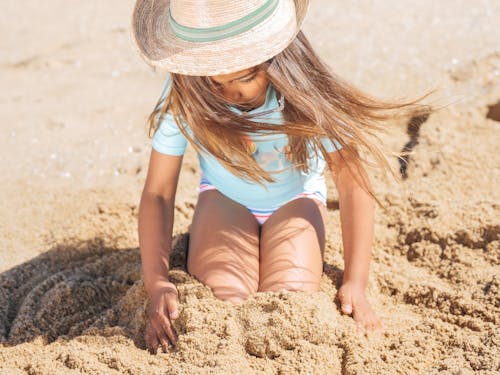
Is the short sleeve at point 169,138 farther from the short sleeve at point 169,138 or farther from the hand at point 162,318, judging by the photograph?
the hand at point 162,318

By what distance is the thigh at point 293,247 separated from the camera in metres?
2.17

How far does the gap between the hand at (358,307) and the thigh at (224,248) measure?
291 millimetres

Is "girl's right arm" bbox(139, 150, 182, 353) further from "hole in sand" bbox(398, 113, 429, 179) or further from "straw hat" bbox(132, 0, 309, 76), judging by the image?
"hole in sand" bbox(398, 113, 429, 179)

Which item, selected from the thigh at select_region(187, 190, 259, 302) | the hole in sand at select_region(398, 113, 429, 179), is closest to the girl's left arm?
the thigh at select_region(187, 190, 259, 302)

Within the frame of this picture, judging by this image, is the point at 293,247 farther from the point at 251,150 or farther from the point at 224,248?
the point at 251,150

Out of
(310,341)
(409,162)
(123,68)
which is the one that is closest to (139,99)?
(123,68)

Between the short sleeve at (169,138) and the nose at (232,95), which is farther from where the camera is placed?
the short sleeve at (169,138)

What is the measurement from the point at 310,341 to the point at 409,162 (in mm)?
1340

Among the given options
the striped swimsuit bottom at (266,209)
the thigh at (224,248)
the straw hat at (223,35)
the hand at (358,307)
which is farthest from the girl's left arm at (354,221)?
the straw hat at (223,35)

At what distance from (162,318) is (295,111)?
734 millimetres

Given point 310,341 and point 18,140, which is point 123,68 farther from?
point 310,341

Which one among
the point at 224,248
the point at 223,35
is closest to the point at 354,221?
the point at 224,248

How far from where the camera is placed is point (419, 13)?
14.5ft

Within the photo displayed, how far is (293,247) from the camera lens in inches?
Result: 87.9
